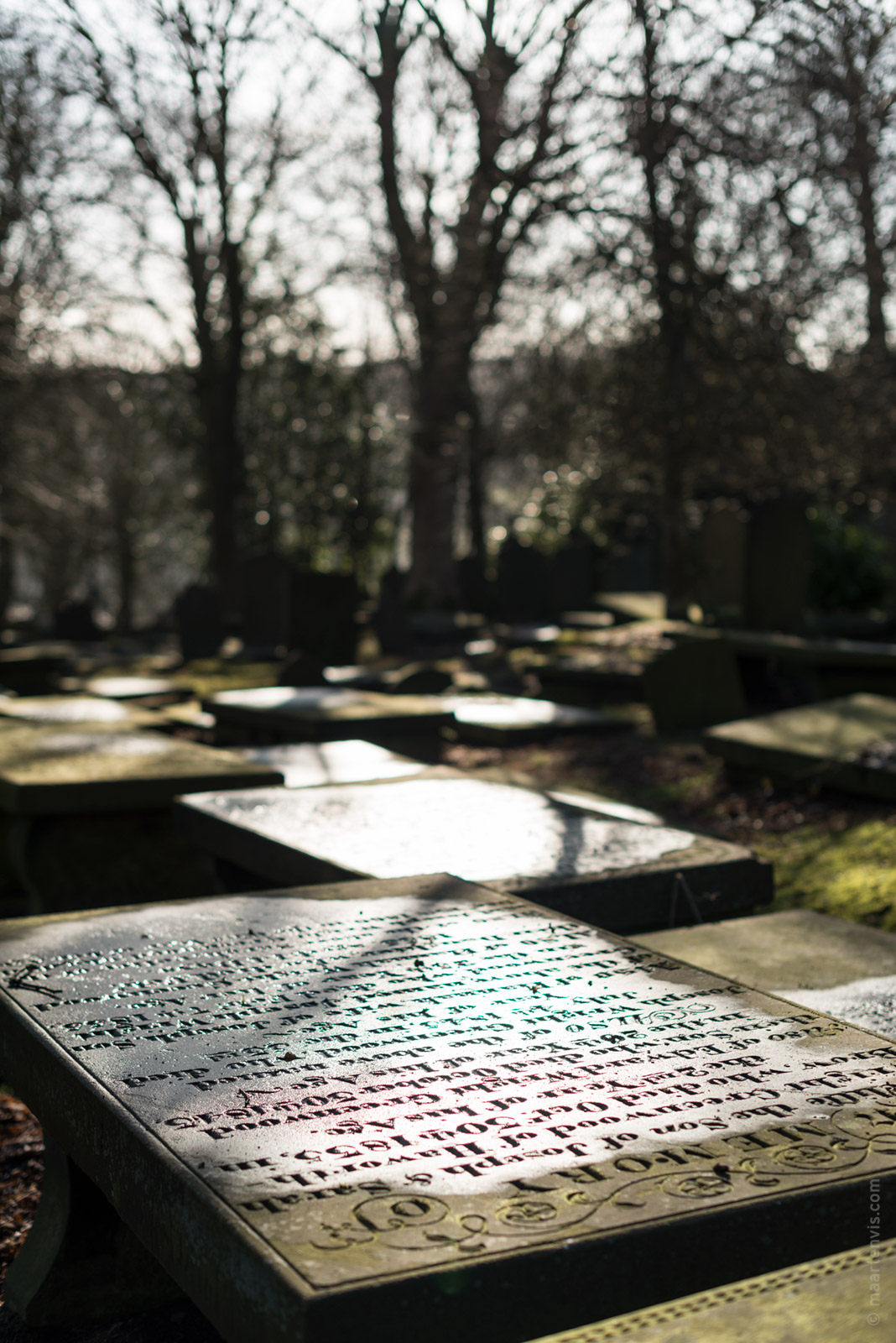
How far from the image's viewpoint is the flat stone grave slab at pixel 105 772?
532cm

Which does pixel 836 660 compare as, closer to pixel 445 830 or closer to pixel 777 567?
pixel 777 567

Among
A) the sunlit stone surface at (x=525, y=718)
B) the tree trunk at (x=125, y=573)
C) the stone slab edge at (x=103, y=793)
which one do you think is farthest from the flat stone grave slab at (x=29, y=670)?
the tree trunk at (x=125, y=573)

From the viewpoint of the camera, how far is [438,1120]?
2172mm

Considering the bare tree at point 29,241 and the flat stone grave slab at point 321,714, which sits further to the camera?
the bare tree at point 29,241

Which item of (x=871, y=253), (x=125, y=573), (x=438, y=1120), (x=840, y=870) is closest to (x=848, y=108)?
(x=871, y=253)

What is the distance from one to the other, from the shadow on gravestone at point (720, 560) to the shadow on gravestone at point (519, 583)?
351cm

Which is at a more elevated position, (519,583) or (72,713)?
(519,583)

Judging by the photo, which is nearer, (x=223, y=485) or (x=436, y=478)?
(x=223, y=485)

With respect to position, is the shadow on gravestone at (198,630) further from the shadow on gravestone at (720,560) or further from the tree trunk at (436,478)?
the shadow on gravestone at (720,560)

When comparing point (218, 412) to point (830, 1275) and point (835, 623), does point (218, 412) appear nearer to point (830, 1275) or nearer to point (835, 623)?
point (835, 623)

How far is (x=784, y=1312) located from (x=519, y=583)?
59.5 feet

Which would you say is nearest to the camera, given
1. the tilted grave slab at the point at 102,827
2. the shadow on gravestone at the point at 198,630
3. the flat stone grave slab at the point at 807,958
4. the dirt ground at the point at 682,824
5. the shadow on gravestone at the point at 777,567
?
the dirt ground at the point at 682,824

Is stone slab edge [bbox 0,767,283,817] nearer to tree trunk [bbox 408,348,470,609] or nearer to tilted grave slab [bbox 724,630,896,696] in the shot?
tilted grave slab [bbox 724,630,896,696]

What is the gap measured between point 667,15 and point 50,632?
17891 mm
